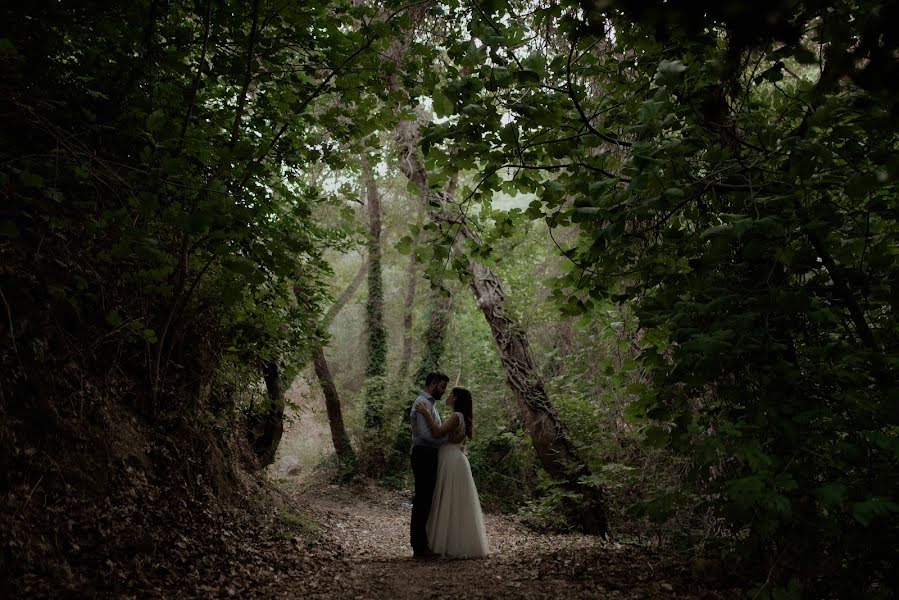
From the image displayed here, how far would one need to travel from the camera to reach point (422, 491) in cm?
649

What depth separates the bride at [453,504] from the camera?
6.46 metres

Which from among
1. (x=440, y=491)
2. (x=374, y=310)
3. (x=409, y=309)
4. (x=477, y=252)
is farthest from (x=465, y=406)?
(x=409, y=309)

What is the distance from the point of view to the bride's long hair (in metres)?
6.76

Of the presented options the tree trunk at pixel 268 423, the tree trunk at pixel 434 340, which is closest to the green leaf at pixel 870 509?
the tree trunk at pixel 268 423

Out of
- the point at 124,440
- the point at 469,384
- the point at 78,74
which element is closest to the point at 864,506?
the point at 124,440

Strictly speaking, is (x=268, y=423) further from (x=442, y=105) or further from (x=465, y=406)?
(x=442, y=105)

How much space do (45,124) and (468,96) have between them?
8.66 ft

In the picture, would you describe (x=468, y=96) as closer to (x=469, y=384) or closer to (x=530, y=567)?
(x=530, y=567)

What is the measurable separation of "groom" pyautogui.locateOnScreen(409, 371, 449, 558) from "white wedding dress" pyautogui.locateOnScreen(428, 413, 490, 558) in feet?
0.31

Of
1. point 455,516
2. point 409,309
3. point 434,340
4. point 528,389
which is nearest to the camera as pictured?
point 455,516

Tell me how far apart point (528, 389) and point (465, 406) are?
319 cm

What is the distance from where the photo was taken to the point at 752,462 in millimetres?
2164

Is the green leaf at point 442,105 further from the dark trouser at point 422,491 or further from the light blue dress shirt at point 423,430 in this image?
the dark trouser at point 422,491

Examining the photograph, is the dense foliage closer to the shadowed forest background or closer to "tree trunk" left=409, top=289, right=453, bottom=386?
the shadowed forest background
